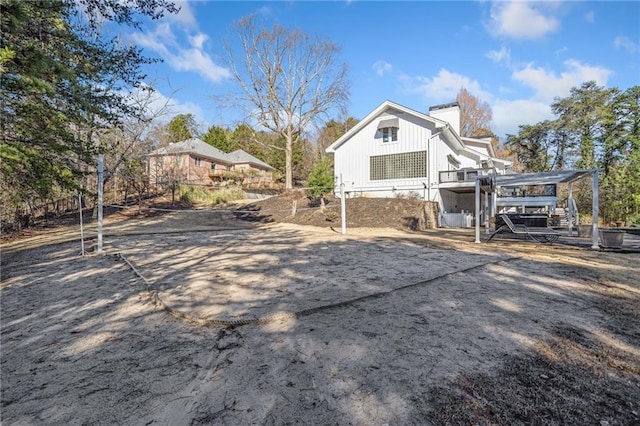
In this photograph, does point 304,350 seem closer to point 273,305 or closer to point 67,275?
point 273,305

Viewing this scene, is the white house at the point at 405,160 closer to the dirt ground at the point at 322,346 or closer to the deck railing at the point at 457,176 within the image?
the deck railing at the point at 457,176

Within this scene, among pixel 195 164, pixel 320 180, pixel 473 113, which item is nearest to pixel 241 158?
pixel 195 164

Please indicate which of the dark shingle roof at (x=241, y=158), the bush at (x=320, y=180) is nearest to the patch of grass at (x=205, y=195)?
the bush at (x=320, y=180)

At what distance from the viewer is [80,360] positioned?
2467 mm

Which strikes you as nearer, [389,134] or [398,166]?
[398,166]

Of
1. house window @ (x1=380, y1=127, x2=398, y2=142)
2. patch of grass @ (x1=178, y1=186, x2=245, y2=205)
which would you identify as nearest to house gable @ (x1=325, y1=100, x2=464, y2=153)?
house window @ (x1=380, y1=127, x2=398, y2=142)

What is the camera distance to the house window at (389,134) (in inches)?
723

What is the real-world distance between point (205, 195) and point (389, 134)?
1368 centimetres

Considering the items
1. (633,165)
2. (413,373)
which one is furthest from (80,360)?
(633,165)

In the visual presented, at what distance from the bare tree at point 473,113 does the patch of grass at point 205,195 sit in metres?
25.9

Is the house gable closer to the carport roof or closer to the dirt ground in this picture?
the carport roof

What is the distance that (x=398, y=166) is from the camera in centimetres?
1822

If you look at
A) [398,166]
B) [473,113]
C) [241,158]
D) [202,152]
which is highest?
[473,113]

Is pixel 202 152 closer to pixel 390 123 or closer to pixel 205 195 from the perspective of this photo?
pixel 205 195
